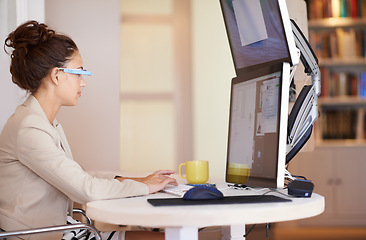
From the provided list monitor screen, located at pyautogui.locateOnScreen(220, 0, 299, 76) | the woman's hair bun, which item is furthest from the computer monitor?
the woman's hair bun

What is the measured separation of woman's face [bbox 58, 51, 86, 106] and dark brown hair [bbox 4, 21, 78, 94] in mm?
33

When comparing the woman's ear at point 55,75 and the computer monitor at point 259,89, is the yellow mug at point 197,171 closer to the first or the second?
the computer monitor at point 259,89

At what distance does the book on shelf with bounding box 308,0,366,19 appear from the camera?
16.1ft

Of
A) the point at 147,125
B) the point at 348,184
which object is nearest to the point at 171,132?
the point at 147,125

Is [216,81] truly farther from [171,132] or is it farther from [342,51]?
[342,51]

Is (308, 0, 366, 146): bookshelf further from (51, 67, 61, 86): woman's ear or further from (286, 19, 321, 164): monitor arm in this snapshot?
(51, 67, 61, 86): woman's ear

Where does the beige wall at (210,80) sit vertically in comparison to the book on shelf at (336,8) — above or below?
below

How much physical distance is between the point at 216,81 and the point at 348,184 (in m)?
Result: 1.71

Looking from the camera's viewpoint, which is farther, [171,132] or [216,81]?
[171,132]

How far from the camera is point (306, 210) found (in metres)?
1.21

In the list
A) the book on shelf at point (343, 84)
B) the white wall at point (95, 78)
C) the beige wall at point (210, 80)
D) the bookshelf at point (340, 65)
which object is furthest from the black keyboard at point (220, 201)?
the book on shelf at point (343, 84)

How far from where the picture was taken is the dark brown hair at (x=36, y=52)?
1698 mm

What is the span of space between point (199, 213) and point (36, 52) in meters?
0.94

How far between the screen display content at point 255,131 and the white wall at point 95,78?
70.0 inches
